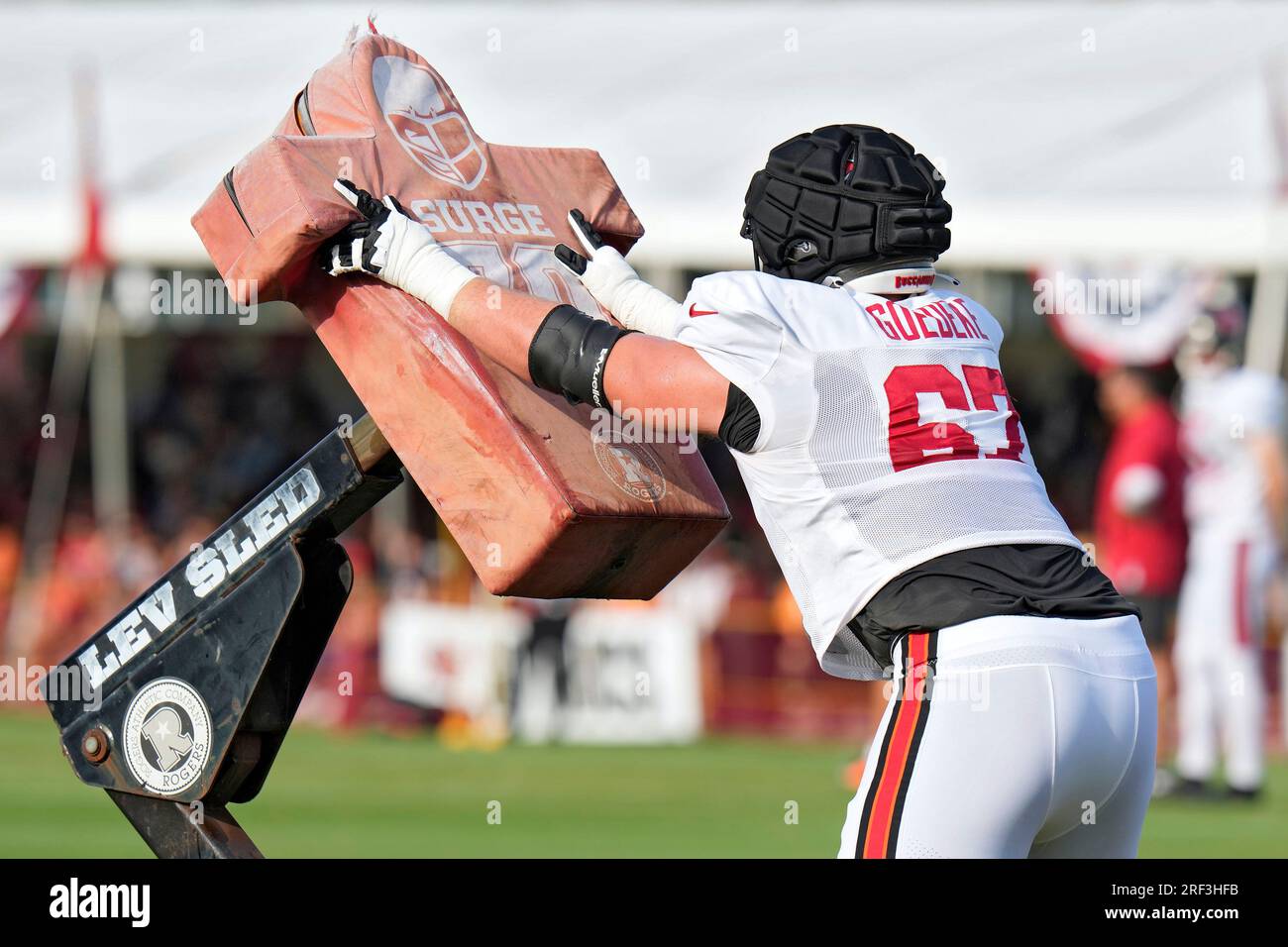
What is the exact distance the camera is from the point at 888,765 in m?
3.79

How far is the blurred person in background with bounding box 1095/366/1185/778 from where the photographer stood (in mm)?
11164

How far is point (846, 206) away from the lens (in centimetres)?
407

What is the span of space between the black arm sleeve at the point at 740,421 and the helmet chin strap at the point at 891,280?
15.0 inches

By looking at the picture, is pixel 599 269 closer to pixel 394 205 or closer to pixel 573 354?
pixel 394 205

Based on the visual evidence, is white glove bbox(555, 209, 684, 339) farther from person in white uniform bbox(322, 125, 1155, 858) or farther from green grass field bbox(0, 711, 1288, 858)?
green grass field bbox(0, 711, 1288, 858)

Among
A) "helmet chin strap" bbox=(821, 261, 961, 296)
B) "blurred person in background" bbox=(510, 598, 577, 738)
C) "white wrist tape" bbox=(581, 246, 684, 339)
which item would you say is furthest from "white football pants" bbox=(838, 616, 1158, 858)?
"blurred person in background" bbox=(510, 598, 577, 738)

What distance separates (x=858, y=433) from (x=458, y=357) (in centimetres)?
93

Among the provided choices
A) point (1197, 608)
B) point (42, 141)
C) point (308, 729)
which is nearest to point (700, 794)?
point (1197, 608)

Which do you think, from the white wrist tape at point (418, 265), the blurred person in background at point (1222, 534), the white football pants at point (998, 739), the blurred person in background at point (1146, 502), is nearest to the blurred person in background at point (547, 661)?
the blurred person in background at point (1146, 502)

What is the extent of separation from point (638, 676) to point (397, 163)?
35.8 feet

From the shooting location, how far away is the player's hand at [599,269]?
462 centimetres

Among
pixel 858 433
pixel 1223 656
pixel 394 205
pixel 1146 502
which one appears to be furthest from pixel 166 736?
pixel 1146 502

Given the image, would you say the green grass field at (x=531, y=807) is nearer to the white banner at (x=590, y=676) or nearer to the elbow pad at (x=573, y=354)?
the white banner at (x=590, y=676)
